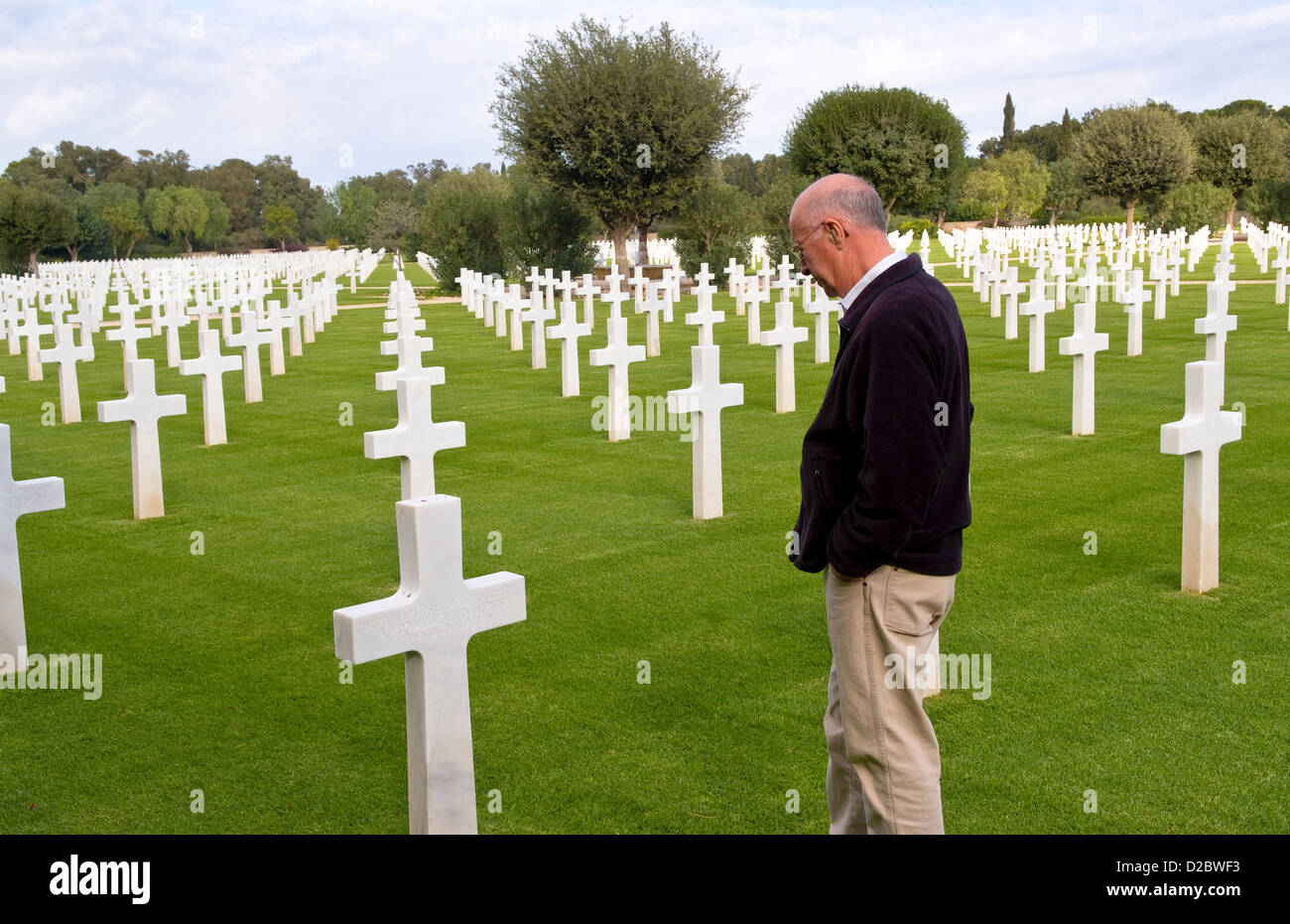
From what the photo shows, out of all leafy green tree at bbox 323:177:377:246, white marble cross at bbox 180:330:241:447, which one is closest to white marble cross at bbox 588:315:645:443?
white marble cross at bbox 180:330:241:447

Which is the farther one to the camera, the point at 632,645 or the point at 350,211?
the point at 350,211

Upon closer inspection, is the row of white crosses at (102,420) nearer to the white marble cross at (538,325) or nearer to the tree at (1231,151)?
the white marble cross at (538,325)

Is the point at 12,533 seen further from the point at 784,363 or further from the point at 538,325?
the point at 538,325

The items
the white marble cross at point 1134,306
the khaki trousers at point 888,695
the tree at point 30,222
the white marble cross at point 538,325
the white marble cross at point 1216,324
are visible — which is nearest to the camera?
the khaki trousers at point 888,695

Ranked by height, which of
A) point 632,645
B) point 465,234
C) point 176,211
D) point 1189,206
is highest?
point 176,211

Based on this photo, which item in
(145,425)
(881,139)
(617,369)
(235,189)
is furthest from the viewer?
(235,189)

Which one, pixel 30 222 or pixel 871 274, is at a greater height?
pixel 30 222

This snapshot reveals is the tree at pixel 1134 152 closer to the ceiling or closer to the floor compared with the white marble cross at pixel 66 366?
closer to the ceiling

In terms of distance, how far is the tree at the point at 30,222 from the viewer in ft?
185

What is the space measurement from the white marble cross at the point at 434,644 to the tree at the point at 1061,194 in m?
66.7

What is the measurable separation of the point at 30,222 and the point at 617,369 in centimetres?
5336

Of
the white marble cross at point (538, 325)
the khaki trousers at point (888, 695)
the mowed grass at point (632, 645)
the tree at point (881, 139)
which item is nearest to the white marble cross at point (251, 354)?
the mowed grass at point (632, 645)

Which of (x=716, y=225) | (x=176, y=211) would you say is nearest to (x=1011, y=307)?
(x=716, y=225)

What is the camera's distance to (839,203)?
10.5 ft
